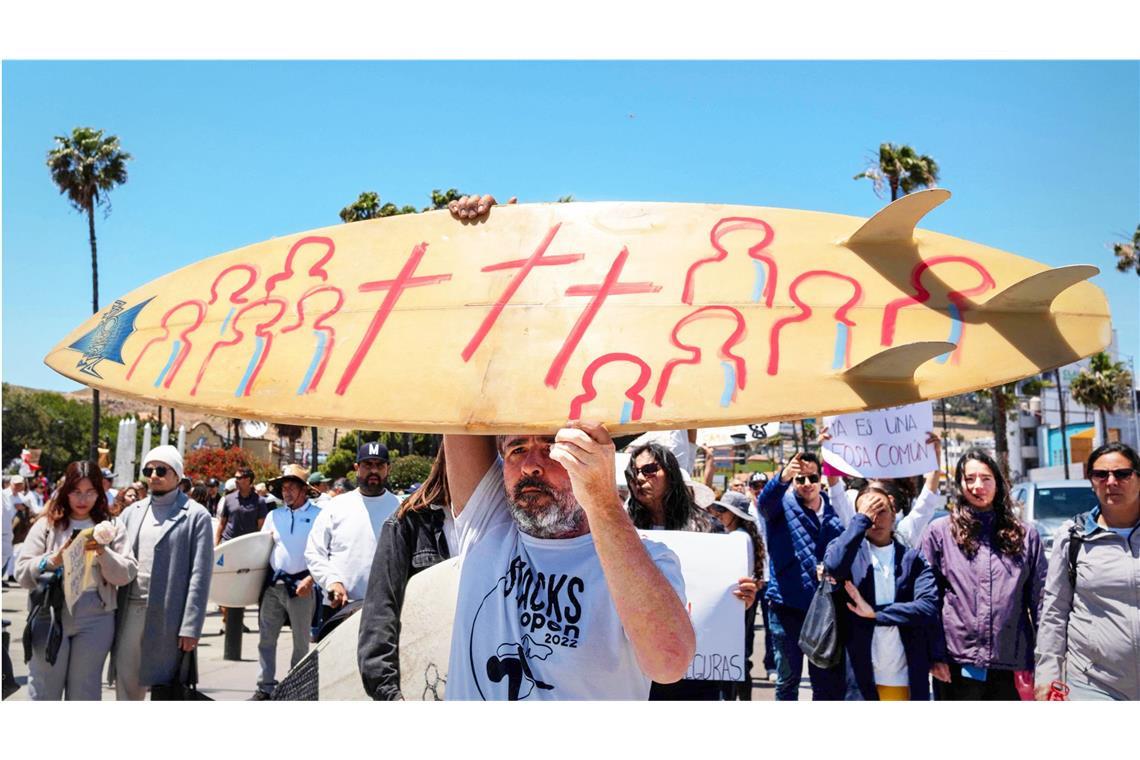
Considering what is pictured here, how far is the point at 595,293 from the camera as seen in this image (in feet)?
9.39

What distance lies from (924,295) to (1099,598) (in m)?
2.05

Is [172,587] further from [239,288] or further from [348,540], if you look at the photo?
[239,288]

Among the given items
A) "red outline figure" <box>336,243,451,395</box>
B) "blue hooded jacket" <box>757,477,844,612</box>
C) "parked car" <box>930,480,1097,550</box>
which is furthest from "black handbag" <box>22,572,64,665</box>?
"parked car" <box>930,480,1097,550</box>

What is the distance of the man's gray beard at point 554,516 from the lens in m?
2.46

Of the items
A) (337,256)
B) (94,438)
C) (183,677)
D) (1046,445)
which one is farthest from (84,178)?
(1046,445)

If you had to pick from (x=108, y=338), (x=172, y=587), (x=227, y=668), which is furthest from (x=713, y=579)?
(x=227, y=668)

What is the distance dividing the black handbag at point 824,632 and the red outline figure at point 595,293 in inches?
104

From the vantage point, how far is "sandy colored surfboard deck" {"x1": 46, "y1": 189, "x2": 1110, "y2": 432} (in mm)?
2625

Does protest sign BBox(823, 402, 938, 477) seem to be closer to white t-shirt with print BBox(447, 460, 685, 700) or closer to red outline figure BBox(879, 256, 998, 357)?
red outline figure BBox(879, 256, 998, 357)

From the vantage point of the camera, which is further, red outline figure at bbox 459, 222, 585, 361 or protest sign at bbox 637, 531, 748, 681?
protest sign at bbox 637, 531, 748, 681

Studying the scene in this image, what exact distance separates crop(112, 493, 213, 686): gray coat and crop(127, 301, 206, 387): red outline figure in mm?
2416

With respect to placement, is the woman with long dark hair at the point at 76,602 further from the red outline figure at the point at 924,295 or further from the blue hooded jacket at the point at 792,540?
the red outline figure at the point at 924,295

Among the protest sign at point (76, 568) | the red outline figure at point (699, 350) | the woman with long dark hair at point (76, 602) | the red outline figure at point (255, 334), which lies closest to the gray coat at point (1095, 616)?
the red outline figure at point (699, 350)

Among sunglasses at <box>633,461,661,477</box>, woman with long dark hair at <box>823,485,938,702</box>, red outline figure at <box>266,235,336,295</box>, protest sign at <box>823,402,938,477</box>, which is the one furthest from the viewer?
protest sign at <box>823,402,938,477</box>
